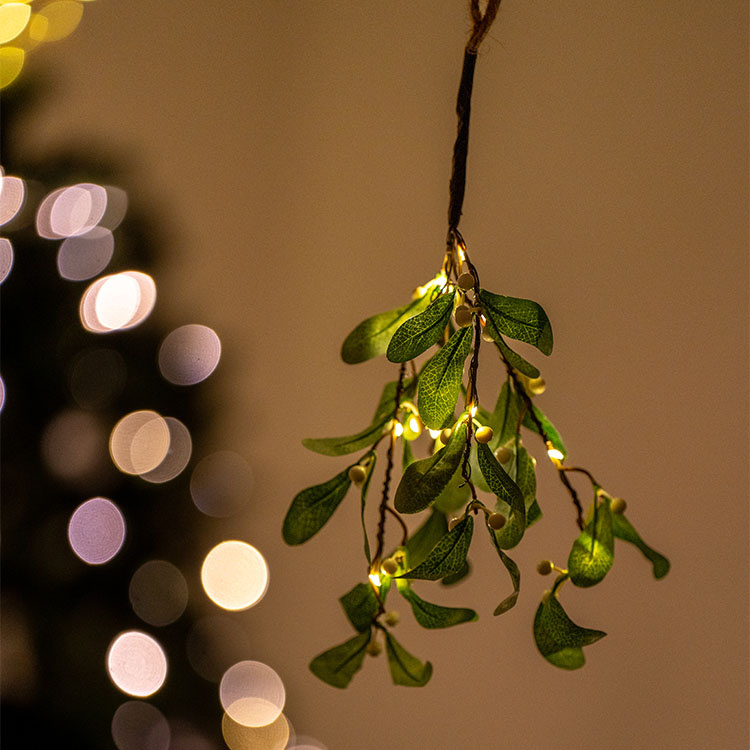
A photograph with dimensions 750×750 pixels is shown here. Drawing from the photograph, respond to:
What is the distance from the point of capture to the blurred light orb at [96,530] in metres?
0.84

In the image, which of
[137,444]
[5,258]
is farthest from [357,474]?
[5,258]

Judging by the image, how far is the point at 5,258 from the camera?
2.74 ft

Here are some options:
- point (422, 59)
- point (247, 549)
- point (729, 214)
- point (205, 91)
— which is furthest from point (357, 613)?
point (205, 91)

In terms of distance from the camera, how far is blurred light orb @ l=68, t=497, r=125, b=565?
0.84m

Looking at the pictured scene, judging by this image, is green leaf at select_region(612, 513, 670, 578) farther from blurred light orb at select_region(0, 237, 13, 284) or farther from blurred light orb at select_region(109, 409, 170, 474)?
blurred light orb at select_region(0, 237, 13, 284)

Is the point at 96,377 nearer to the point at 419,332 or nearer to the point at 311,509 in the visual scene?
the point at 311,509

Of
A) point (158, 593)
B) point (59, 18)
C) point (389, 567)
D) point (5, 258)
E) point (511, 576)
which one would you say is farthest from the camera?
point (59, 18)

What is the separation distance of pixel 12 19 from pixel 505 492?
0.97 meters

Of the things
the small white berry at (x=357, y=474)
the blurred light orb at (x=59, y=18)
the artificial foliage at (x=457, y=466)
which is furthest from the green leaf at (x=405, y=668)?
the blurred light orb at (x=59, y=18)

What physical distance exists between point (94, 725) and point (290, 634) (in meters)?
0.62

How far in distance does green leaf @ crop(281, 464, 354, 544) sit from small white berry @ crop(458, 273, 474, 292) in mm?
168

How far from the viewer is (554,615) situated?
0.48m

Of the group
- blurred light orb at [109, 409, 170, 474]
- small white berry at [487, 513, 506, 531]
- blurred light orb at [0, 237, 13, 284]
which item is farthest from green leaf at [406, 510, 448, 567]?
blurred light orb at [0, 237, 13, 284]

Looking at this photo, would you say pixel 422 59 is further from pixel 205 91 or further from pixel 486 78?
pixel 205 91
